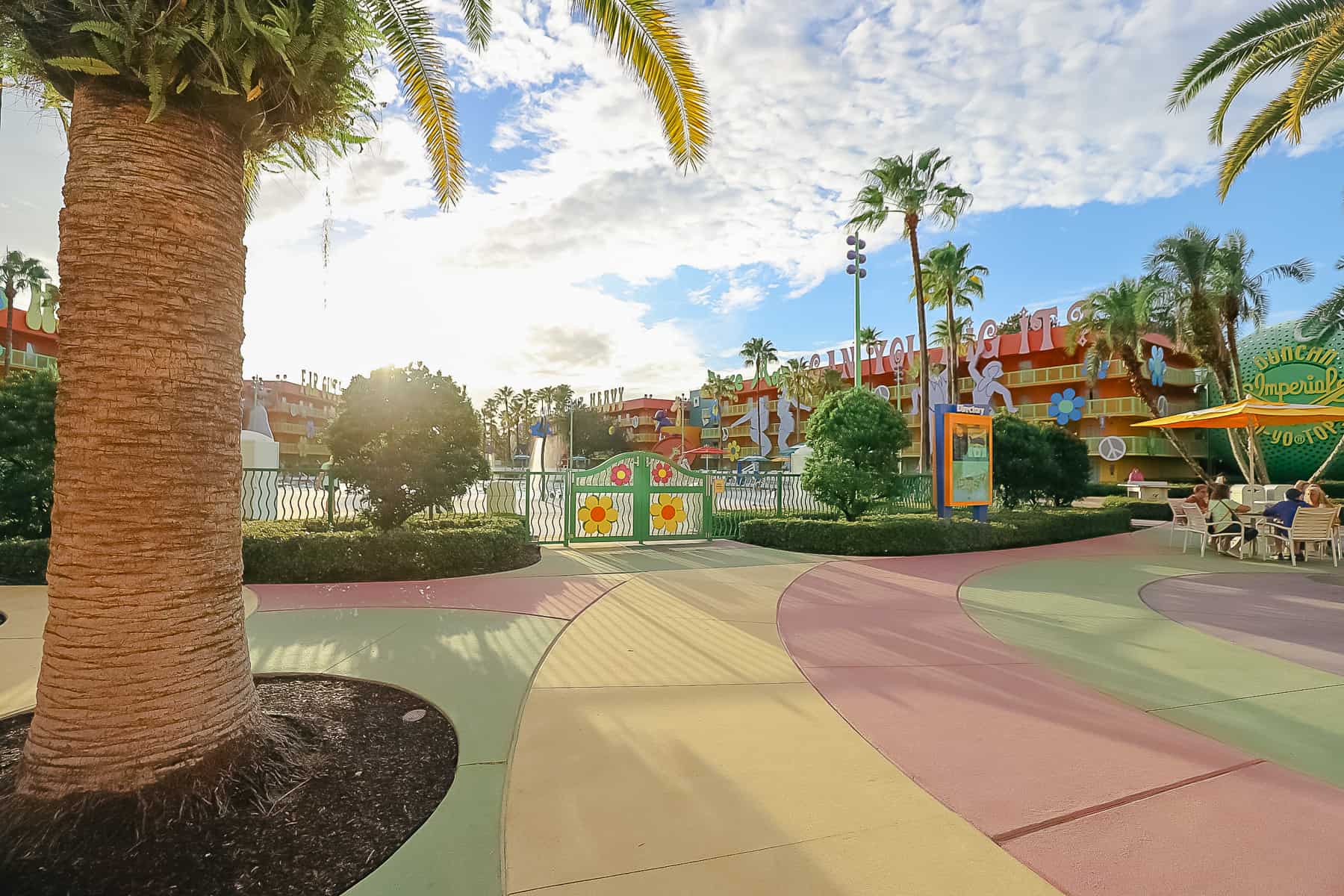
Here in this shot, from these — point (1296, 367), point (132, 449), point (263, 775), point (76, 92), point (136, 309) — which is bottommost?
point (263, 775)

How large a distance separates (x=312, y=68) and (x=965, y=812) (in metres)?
4.61

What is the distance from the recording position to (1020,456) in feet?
54.5

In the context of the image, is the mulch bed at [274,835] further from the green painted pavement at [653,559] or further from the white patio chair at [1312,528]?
the white patio chair at [1312,528]

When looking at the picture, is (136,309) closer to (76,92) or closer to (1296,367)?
(76,92)

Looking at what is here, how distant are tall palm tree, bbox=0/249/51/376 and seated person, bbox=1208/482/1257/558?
165 feet

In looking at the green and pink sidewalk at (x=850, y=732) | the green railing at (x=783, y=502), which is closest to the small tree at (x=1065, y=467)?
the green railing at (x=783, y=502)

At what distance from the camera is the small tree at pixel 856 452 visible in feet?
43.0

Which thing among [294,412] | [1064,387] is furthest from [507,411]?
[1064,387]

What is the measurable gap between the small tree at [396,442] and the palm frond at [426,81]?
140 inches

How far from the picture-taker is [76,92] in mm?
2994

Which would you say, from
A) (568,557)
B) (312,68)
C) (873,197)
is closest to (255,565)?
(568,557)

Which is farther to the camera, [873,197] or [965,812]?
[873,197]

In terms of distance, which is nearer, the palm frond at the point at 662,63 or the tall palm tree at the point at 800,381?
the palm frond at the point at 662,63

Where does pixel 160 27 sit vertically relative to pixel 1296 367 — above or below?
below
